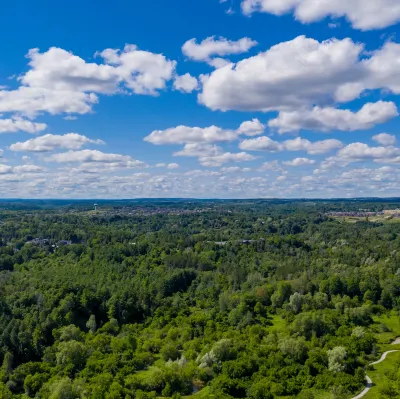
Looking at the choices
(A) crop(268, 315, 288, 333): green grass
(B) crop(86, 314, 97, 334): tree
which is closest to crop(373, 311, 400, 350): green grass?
(A) crop(268, 315, 288, 333): green grass

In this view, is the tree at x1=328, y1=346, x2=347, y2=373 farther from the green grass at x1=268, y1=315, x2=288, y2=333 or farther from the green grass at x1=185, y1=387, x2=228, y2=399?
the green grass at x1=268, y1=315, x2=288, y2=333

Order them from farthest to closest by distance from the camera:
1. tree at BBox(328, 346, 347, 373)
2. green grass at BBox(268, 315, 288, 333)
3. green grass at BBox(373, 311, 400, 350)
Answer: green grass at BBox(268, 315, 288, 333) < green grass at BBox(373, 311, 400, 350) < tree at BBox(328, 346, 347, 373)

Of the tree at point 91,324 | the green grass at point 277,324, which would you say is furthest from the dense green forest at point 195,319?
the tree at point 91,324

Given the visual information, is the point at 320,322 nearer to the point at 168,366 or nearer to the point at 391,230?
the point at 168,366

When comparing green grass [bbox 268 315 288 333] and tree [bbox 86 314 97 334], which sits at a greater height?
tree [bbox 86 314 97 334]

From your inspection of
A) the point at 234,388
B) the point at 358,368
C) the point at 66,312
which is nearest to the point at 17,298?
the point at 66,312

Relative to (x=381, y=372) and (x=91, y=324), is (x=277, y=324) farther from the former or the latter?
(x=91, y=324)
